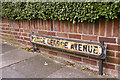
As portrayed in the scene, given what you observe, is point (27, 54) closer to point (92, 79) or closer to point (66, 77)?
point (66, 77)

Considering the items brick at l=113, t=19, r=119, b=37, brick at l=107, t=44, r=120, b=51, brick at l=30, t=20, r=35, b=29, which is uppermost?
brick at l=30, t=20, r=35, b=29

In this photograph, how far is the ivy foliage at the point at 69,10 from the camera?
2.34 m

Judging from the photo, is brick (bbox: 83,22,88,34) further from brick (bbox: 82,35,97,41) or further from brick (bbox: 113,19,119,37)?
brick (bbox: 113,19,119,37)

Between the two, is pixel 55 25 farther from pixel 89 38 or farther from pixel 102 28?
pixel 102 28

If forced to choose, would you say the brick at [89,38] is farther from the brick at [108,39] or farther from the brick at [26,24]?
the brick at [26,24]

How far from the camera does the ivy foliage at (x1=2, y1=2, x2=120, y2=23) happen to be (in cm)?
234

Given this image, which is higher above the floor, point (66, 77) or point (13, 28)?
point (13, 28)

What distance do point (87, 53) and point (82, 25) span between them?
2.05ft

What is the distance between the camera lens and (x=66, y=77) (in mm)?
2580

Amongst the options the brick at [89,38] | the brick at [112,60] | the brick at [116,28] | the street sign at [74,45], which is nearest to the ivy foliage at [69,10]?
the brick at [116,28]

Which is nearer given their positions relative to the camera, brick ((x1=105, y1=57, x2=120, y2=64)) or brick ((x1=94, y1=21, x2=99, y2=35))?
brick ((x1=105, y1=57, x2=120, y2=64))

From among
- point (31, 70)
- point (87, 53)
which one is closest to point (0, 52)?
point (31, 70)

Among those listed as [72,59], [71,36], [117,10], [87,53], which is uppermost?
[117,10]

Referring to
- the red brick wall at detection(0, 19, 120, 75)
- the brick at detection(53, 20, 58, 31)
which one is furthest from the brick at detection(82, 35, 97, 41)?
the brick at detection(53, 20, 58, 31)
